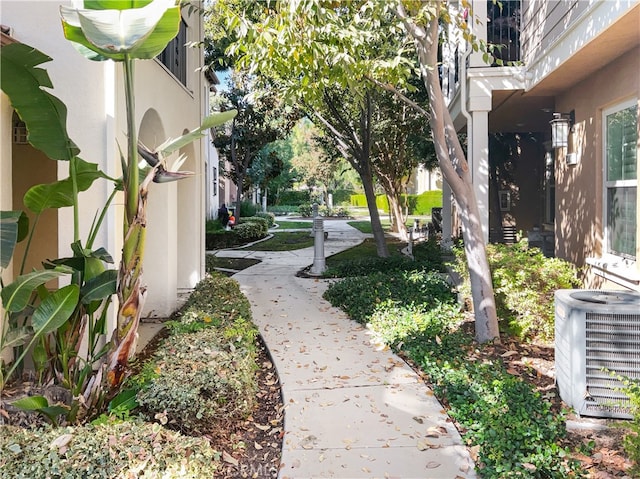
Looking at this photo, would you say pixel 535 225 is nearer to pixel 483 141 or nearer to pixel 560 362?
pixel 483 141

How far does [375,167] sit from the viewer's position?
21.6 m

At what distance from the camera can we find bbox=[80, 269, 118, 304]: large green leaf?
4.44 metres

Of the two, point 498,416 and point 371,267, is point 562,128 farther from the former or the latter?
point 498,416

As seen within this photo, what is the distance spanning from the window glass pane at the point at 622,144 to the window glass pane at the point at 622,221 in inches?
8.5

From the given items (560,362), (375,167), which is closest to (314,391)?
(560,362)

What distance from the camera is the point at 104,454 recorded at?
130 inches

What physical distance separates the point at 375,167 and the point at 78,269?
58.0 feet

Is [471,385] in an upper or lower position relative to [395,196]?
lower

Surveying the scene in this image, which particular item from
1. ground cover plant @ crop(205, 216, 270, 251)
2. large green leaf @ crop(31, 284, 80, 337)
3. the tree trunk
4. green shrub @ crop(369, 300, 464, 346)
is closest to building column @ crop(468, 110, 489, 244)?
green shrub @ crop(369, 300, 464, 346)

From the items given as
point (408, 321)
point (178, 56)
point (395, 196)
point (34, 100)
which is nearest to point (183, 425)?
point (34, 100)

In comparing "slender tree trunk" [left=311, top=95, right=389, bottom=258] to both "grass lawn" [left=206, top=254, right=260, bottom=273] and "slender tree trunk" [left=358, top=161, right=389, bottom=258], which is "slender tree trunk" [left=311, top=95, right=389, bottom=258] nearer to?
"slender tree trunk" [left=358, top=161, right=389, bottom=258]

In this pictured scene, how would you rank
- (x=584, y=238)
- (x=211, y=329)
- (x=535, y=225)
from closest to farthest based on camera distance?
(x=211, y=329) → (x=584, y=238) → (x=535, y=225)

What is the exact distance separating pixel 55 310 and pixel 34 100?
5.66 ft

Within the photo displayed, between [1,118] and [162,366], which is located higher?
[1,118]
